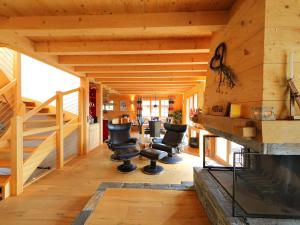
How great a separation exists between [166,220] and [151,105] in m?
8.61

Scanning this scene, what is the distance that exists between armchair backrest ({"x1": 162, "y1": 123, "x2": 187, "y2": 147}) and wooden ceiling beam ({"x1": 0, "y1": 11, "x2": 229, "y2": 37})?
274 centimetres

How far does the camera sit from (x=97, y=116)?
591cm

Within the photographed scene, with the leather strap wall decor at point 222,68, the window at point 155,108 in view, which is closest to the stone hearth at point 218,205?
the leather strap wall decor at point 222,68

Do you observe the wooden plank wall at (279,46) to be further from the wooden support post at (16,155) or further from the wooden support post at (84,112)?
the wooden support post at (84,112)

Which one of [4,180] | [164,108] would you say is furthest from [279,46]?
[164,108]

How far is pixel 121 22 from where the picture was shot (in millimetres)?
1857

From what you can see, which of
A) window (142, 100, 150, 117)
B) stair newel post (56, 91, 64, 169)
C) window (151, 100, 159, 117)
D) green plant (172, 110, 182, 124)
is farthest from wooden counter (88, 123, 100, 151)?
window (151, 100, 159, 117)

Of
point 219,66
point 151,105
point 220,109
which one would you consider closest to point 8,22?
point 219,66

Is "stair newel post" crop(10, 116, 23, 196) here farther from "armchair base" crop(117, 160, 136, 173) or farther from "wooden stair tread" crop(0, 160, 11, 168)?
"armchair base" crop(117, 160, 136, 173)

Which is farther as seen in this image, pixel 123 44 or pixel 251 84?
pixel 123 44

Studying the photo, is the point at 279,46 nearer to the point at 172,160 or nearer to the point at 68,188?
the point at 68,188

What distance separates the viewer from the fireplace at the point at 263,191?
131 centimetres

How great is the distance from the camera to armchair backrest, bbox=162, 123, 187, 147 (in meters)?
4.22

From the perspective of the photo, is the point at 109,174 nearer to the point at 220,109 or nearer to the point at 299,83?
the point at 220,109
